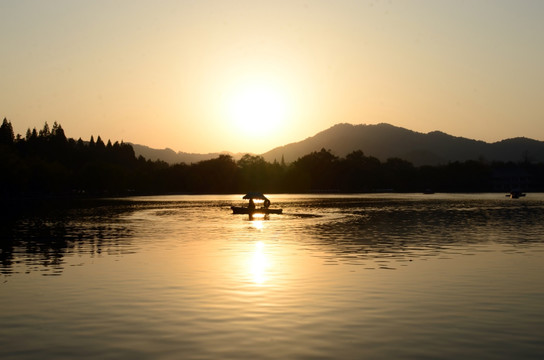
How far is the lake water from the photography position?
16312 millimetres

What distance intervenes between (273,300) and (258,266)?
34.4ft

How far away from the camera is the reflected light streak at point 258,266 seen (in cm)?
2891

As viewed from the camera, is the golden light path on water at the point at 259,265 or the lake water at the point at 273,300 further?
the golden light path on water at the point at 259,265

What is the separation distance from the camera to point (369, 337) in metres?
17.3

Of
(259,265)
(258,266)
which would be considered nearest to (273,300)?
(258,266)

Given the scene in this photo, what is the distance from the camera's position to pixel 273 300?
22.9 metres

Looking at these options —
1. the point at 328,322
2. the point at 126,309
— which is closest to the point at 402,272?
the point at 328,322

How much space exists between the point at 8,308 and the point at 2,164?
146 meters

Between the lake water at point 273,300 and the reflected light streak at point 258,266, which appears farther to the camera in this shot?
the reflected light streak at point 258,266

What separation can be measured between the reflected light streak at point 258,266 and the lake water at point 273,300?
0.24 feet

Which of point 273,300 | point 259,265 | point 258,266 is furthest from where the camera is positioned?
point 259,265

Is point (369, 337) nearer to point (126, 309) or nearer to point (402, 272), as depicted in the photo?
point (126, 309)

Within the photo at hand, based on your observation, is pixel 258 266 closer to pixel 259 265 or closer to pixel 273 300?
pixel 259 265

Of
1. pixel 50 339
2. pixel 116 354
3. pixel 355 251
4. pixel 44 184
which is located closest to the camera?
pixel 116 354
